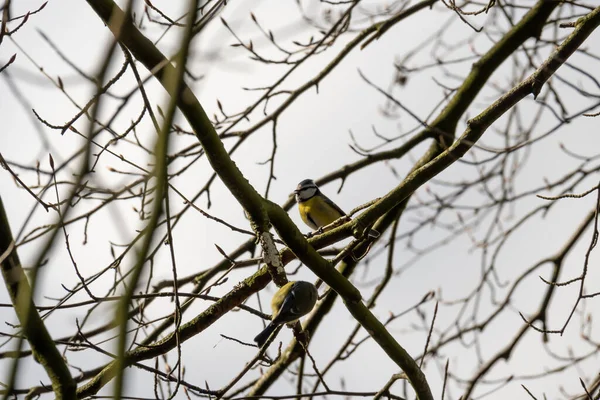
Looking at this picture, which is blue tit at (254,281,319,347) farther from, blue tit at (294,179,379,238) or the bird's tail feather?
blue tit at (294,179,379,238)

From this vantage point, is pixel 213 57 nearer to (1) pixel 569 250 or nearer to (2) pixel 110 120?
(2) pixel 110 120

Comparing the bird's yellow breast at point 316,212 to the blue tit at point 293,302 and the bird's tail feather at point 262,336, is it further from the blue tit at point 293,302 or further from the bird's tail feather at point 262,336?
the blue tit at point 293,302

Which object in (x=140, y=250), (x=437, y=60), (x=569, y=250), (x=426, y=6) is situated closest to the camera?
(x=140, y=250)

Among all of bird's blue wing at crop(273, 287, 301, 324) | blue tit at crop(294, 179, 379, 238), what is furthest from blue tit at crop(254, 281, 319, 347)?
blue tit at crop(294, 179, 379, 238)

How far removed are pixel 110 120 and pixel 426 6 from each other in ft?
9.16

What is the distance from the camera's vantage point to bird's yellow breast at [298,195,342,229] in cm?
701

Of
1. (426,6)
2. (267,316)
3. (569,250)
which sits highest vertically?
(426,6)

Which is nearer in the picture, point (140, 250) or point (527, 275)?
point (140, 250)

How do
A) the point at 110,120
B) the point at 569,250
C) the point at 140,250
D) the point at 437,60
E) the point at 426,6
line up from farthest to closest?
the point at 437,60
the point at 426,6
the point at 569,250
the point at 110,120
the point at 140,250

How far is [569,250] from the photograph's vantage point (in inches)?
181

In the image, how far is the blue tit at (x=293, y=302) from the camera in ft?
8.16

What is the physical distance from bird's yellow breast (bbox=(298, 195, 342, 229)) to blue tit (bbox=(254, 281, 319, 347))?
174 inches

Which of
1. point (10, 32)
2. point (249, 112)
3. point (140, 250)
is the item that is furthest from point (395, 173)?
point (140, 250)

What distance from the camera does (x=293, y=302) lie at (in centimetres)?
248
